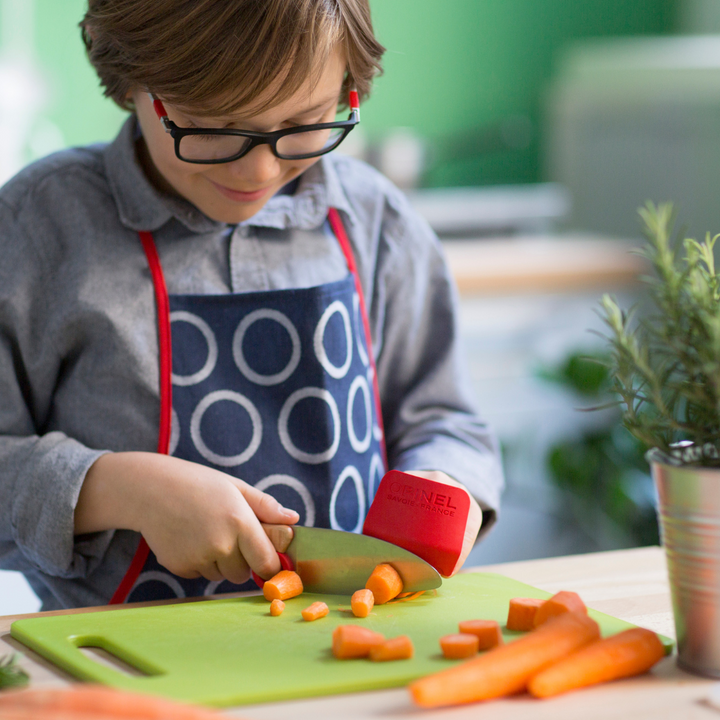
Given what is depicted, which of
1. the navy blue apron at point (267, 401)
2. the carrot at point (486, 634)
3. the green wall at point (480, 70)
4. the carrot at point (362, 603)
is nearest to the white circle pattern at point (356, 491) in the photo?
the navy blue apron at point (267, 401)

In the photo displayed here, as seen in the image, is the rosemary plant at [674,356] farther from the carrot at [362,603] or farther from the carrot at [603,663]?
the carrot at [362,603]

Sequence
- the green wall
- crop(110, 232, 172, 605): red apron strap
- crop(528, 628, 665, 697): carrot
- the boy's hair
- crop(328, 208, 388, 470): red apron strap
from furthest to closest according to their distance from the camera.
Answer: the green wall, crop(328, 208, 388, 470): red apron strap, crop(110, 232, 172, 605): red apron strap, the boy's hair, crop(528, 628, 665, 697): carrot

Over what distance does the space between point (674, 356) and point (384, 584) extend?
0.29 metres

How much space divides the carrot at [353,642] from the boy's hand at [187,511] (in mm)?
159

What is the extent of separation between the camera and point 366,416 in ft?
3.24

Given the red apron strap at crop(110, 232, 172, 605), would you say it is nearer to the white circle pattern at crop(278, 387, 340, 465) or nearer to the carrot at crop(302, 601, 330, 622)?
the white circle pattern at crop(278, 387, 340, 465)

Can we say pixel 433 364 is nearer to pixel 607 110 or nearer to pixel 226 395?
pixel 226 395

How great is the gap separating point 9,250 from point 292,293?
268mm

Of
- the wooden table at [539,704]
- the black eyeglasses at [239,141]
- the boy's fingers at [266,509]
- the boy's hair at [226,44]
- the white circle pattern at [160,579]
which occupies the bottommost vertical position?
the white circle pattern at [160,579]

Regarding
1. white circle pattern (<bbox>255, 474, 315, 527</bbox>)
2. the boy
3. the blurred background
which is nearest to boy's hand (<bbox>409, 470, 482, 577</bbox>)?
the boy

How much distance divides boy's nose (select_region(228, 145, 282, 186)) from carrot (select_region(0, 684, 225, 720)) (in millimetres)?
485

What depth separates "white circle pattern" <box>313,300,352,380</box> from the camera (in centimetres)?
94

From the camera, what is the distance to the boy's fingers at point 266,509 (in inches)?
31.0

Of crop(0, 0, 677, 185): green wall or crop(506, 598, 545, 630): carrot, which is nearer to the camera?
crop(506, 598, 545, 630): carrot
